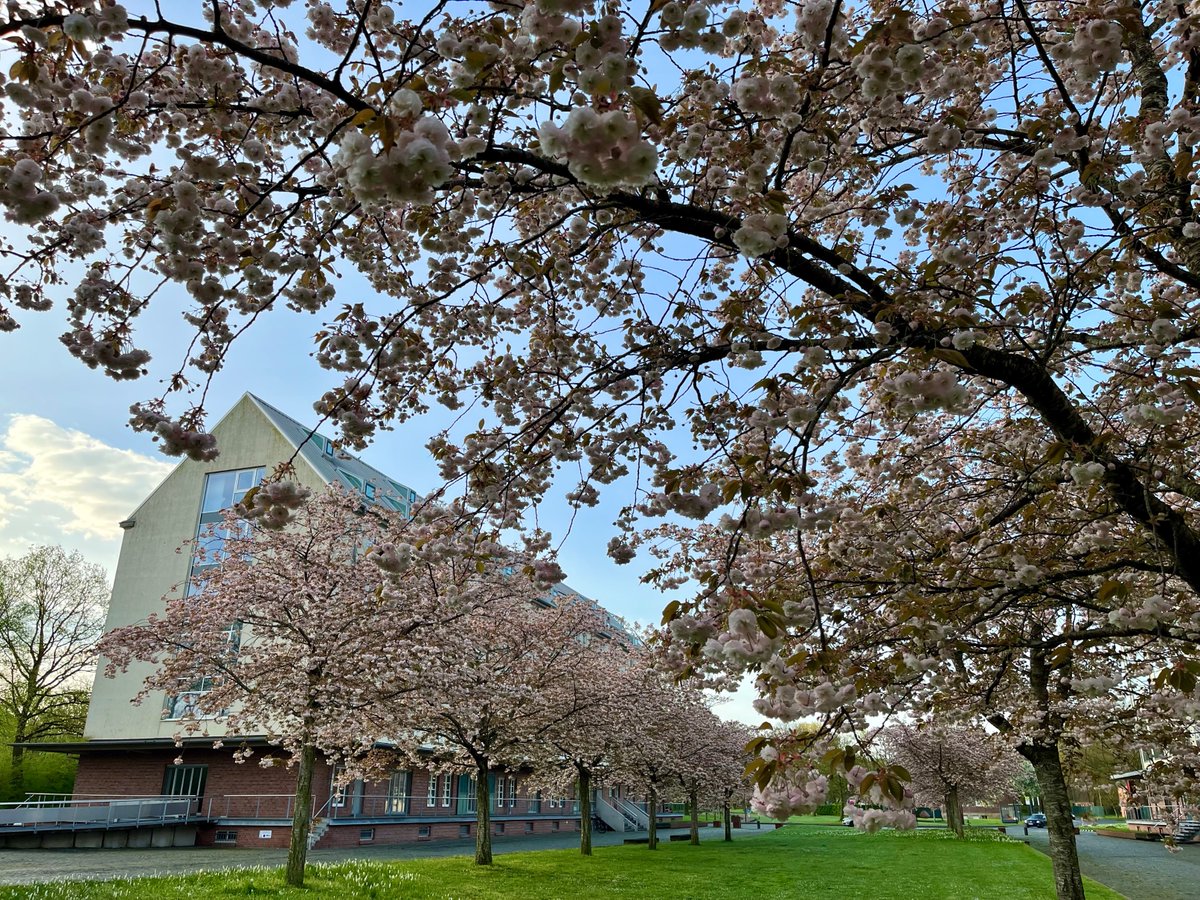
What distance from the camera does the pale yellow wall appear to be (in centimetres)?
2491

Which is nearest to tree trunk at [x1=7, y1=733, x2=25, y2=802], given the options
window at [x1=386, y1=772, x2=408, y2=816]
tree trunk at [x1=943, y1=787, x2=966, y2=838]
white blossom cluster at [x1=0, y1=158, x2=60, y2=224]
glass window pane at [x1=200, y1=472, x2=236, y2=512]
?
glass window pane at [x1=200, y1=472, x2=236, y2=512]

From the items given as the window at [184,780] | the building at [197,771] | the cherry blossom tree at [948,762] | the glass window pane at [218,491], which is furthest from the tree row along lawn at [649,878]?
the glass window pane at [218,491]

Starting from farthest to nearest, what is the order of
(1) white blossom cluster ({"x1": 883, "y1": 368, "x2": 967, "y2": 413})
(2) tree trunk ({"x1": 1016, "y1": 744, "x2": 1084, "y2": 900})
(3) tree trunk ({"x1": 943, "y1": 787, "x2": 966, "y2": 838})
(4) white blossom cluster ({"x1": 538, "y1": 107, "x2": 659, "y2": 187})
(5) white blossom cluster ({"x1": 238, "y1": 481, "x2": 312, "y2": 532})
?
(3) tree trunk ({"x1": 943, "y1": 787, "x2": 966, "y2": 838}) → (2) tree trunk ({"x1": 1016, "y1": 744, "x2": 1084, "y2": 900}) → (5) white blossom cluster ({"x1": 238, "y1": 481, "x2": 312, "y2": 532}) → (1) white blossom cluster ({"x1": 883, "y1": 368, "x2": 967, "y2": 413}) → (4) white blossom cluster ({"x1": 538, "y1": 107, "x2": 659, "y2": 187})

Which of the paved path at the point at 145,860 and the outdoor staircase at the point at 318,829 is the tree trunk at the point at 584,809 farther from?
the outdoor staircase at the point at 318,829

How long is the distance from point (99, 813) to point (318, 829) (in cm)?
569

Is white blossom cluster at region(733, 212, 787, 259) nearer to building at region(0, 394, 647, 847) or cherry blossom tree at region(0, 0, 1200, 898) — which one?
cherry blossom tree at region(0, 0, 1200, 898)

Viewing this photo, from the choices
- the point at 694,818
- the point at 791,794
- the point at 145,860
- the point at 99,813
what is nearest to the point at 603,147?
the point at 791,794

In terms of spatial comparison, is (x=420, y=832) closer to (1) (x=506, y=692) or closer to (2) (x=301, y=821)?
(1) (x=506, y=692)

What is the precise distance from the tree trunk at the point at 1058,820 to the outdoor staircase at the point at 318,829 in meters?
18.6

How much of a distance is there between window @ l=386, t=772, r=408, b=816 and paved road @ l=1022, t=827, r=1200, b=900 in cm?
2071

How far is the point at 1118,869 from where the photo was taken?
2008cm

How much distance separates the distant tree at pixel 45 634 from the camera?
89.8 feet

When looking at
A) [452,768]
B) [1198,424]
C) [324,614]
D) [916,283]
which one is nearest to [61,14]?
[916,283]

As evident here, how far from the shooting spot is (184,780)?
22859 millimetres
